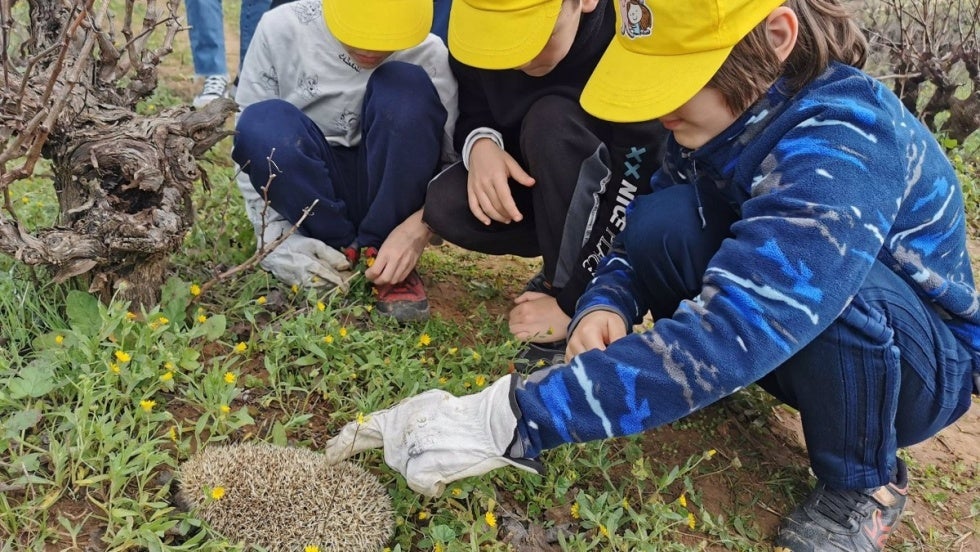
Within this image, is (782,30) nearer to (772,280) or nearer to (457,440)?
(772,280)

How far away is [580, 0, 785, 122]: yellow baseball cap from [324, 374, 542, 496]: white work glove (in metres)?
0.71

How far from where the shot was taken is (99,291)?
248 centimetres

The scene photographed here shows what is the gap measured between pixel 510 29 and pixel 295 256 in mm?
1140

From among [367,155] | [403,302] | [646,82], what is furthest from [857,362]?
[367,155]

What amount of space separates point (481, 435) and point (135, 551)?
0.87 m

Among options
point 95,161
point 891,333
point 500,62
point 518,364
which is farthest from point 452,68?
point 891,333

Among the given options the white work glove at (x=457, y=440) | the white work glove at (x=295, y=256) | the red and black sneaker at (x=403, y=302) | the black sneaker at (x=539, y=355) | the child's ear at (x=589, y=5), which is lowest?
the black sneaker at (x=539, y=355)

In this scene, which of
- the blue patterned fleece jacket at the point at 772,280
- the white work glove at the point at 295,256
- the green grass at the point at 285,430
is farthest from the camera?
the white work glove at the point at 295,256

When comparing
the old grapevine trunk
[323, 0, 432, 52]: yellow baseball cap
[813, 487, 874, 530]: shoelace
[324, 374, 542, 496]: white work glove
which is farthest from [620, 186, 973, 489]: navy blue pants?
the old grapevine trunk

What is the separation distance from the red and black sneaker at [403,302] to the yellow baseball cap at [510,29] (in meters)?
0.91

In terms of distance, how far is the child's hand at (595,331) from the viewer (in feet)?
7.32

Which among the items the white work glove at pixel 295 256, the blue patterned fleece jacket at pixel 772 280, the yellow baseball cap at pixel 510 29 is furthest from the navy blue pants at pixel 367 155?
the blue patterned fleece jacket at pixel 772 280

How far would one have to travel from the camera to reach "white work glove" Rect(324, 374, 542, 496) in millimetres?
1830

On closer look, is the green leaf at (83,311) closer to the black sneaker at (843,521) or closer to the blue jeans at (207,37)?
the black sneaker at (843,521)
